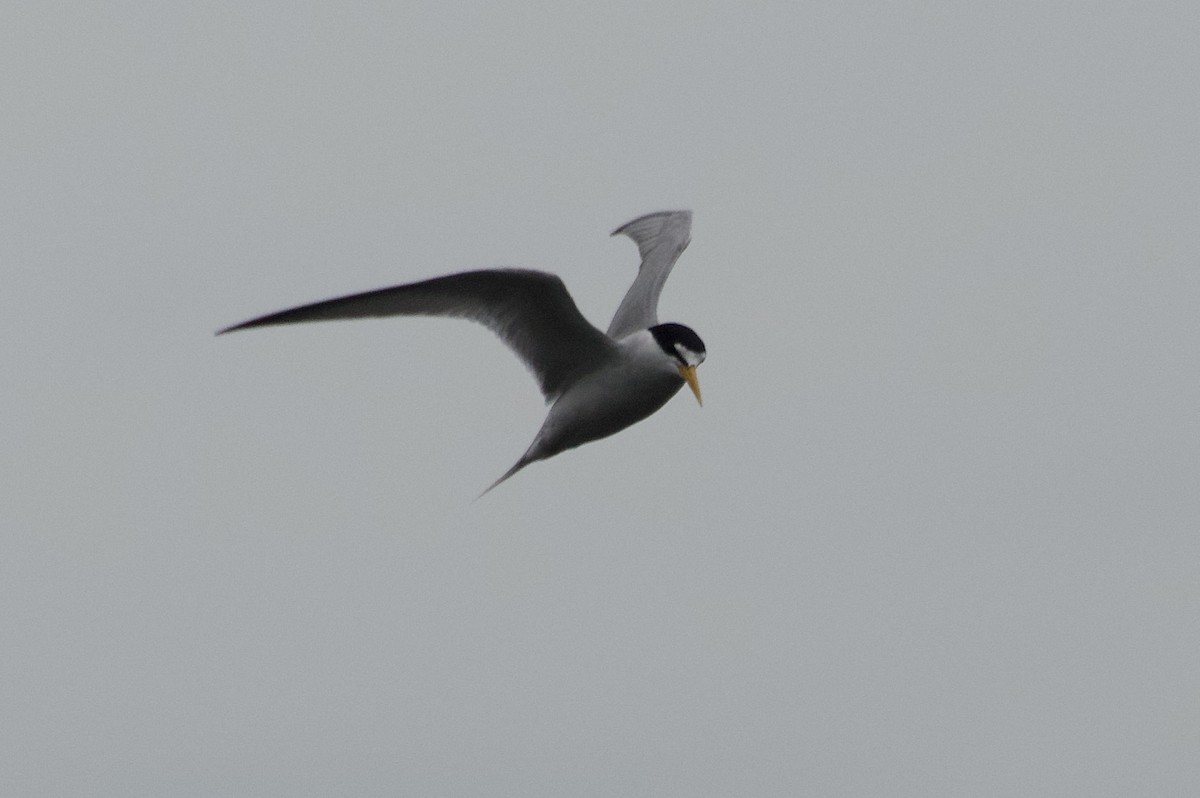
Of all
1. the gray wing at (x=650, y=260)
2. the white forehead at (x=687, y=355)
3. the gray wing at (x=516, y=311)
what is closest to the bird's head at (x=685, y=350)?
the white forehead at (x=687, y=355)

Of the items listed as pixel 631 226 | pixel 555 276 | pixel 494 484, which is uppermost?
pixel 631 226

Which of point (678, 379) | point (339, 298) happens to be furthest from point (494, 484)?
point (339, 298)

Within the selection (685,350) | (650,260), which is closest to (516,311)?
(685,350)

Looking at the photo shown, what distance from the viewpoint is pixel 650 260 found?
53.2 feet

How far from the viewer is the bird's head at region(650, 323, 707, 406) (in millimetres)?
12617

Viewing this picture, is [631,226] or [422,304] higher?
[631,226]

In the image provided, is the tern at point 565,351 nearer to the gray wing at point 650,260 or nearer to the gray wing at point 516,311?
the gray wing at point 516,311

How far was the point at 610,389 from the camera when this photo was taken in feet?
42.5

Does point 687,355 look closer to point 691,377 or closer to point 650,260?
point 691,377

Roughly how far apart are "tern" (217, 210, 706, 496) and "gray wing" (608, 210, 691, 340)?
62.1 inches

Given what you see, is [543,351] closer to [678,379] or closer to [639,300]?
[678,379]

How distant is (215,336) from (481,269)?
2.21m

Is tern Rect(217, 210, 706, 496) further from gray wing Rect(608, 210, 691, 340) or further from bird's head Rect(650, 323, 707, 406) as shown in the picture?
gray wing Rect(608, 210, 691, 340)

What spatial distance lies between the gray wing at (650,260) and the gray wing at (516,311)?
1.55 meters
